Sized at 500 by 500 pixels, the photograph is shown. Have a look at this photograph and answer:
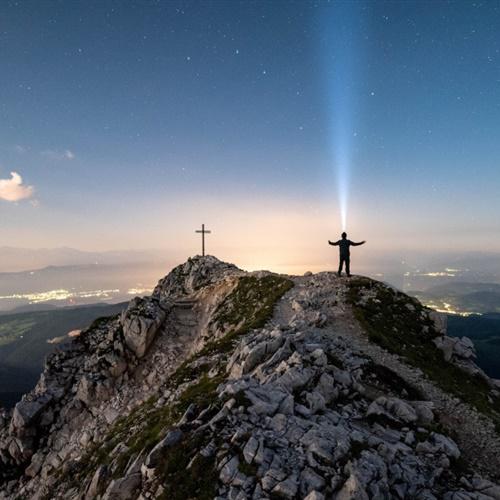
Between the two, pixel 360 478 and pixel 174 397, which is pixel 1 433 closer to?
pixel 174 397

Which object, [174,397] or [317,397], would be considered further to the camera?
[174,397]

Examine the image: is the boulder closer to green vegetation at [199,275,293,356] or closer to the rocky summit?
the rocky summit

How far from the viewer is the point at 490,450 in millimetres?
15312

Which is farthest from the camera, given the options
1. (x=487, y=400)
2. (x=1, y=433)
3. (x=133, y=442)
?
(x=1, y=433)

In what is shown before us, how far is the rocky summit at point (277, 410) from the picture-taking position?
1123 cm

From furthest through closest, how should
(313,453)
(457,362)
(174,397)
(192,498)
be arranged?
(457,362) → (174,397) → (313,453) → (192,498)

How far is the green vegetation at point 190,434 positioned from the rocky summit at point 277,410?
0.09 metres

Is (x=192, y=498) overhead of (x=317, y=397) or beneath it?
beneath

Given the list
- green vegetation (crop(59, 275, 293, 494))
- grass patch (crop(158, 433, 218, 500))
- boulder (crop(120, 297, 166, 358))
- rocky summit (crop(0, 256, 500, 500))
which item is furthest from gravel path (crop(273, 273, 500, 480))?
boulder (crop(120, 297, 166, 358))

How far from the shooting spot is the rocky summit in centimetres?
1123

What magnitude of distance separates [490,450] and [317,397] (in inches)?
347

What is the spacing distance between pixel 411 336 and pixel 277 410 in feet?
61.0

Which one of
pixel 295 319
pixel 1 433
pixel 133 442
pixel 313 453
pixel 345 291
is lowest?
pixel 1 433

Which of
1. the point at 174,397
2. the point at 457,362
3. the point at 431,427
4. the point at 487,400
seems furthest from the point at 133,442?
the point at 457,362
